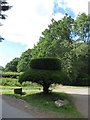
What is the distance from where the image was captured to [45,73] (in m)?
19.9

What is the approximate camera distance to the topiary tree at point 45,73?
64.5ft

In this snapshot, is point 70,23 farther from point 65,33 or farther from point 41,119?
point 41,119

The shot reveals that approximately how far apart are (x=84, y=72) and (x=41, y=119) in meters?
33.9

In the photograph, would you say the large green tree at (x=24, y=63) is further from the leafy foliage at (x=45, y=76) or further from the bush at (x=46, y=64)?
the leafy foliage at (x=45, y=76)

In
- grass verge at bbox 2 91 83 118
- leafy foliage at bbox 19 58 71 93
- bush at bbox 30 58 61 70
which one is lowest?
grass verge at bbox 2 91 83 118

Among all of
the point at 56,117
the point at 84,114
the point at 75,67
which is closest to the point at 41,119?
the point at 56,117

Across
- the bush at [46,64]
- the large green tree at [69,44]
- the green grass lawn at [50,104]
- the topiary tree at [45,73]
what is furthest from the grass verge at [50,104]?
the large green tree at [69,44]

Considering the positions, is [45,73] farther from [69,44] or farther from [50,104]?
[69,44]

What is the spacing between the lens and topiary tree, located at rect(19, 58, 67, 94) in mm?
19672

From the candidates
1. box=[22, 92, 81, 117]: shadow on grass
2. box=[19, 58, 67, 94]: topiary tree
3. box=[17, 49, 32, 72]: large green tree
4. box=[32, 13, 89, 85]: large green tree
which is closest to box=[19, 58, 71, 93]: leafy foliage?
box=[19, 58, 67, 94]: topiary tree

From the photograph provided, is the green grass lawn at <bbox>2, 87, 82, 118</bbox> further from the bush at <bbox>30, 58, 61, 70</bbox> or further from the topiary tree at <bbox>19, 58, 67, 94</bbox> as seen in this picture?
the bush at <bbox>30, 58, 61, 70</bbox>

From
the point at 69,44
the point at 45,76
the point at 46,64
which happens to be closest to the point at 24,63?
the point at 69,44

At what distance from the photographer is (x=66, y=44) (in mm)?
46438

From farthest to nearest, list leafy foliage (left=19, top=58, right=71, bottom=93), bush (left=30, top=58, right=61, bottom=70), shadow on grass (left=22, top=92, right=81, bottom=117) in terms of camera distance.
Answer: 1. bush (left=30, top=58, right=61, bottom=70)
2. leafy foliage (left=19, top=58, right=71, bottom=93)
3. shadow on grass (left=22, top=92, right=81, bottom=117)
